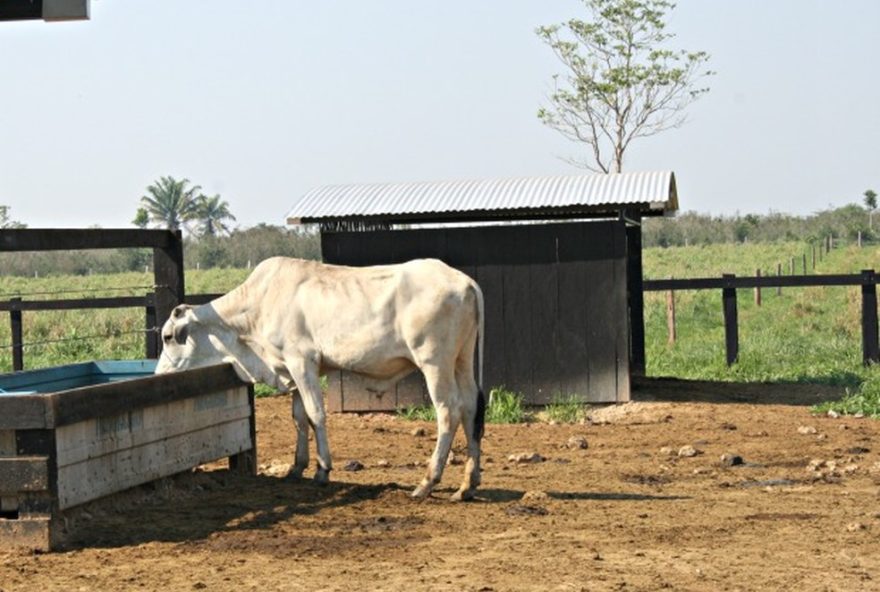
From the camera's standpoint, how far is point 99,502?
349 inches

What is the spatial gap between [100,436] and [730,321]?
11872mm

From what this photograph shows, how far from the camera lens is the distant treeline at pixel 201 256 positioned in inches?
2862

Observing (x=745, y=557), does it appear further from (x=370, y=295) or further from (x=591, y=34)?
(x=591, y=34)

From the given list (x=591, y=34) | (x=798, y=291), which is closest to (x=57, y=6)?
(x=591, y=34)

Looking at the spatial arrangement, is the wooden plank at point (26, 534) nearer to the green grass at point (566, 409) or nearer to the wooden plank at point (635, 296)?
the green grass at point (566, 409)

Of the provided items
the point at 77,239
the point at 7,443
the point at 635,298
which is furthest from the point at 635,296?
the point at 7,443

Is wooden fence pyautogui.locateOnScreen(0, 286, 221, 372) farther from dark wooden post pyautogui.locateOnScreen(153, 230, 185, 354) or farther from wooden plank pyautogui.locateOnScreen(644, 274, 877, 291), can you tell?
dark wooden post pyautogui.locateOnScreen(153, 230, 185, 354)

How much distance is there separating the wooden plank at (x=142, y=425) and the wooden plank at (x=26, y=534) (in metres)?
0.35

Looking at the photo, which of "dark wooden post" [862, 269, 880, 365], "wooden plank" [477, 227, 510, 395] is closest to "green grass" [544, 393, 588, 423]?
"wooden plank" [477, 227, 510, 395]

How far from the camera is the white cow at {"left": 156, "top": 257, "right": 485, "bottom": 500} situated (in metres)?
10.3

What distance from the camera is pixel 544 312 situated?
16297mm

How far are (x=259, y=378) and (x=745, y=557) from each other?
4.27 meters

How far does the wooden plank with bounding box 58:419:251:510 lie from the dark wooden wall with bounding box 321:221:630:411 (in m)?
5.90

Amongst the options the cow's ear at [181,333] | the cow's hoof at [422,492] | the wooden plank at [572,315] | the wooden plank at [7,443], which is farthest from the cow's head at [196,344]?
the wooden plank at [572,315]
